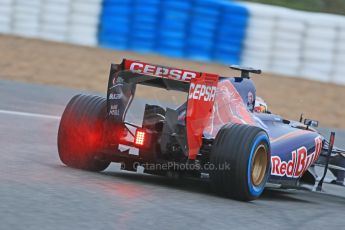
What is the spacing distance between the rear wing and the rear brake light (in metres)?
0.27

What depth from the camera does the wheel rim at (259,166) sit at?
698 cm

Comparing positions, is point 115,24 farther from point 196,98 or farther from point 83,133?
point 196,98

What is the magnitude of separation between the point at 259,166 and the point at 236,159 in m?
0.50

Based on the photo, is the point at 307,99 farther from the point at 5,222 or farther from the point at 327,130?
the point at 5,222

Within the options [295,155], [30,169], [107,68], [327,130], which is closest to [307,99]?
[327,130]

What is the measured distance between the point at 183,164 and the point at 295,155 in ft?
3.97

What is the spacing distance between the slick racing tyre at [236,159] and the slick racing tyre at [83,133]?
3.95 feet

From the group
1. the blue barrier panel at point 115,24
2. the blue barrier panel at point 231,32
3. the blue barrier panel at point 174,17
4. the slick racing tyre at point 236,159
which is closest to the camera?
the slick racing tyre at point 236,159

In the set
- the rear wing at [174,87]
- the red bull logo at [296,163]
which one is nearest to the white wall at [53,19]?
the red bull logo at [296,163]

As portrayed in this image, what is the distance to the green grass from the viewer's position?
2070 cm

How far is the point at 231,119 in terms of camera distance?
7363 mm

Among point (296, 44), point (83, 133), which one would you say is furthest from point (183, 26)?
point (83, 133)

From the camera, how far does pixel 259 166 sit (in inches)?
279

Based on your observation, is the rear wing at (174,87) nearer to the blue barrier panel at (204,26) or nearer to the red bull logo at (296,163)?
the red bull logo at (296,163)
